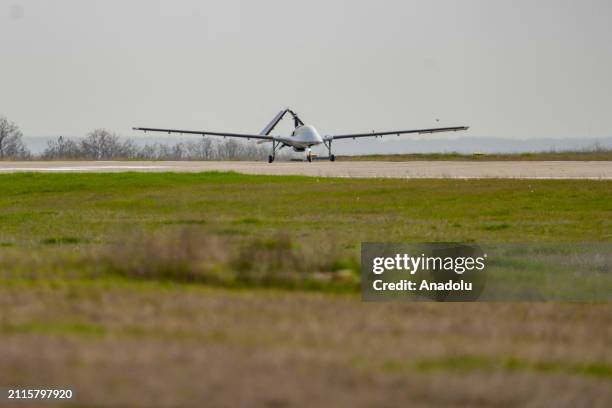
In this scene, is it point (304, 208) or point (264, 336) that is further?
point (304, 208)

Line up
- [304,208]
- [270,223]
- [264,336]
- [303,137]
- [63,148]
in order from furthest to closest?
[63,148]
[303,137]
[304,208]
[270,223]
[264,336]

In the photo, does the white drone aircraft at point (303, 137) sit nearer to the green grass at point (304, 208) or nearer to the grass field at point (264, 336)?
the green grass at point (304, 208)

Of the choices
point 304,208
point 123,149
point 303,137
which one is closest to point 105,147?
point 123,149

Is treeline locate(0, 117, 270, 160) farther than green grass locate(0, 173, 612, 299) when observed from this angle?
Yes

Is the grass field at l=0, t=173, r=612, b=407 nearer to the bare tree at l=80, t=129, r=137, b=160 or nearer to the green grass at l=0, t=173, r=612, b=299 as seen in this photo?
the green grass at l=0, t=173, r=612, b=299

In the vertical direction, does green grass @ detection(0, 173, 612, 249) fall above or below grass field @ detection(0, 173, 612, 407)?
below

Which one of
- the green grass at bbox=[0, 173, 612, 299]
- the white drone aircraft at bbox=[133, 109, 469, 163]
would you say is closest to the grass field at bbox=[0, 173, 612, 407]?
the green grass at bbox=[0, 173, 612, 299]

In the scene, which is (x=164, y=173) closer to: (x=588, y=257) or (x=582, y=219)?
(x=582, y=219)

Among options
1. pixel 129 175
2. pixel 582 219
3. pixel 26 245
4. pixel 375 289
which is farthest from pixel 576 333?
pixel 129 175

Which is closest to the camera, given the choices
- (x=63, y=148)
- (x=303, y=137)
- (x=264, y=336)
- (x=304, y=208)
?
(x=264, y=336)

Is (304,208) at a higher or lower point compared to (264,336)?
lower

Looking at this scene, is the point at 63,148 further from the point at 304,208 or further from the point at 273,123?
the point at 304,208

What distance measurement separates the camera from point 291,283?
40.8ft

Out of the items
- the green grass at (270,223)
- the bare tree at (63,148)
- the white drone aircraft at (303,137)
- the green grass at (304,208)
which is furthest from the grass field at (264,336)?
the bare tree at (63,148)
